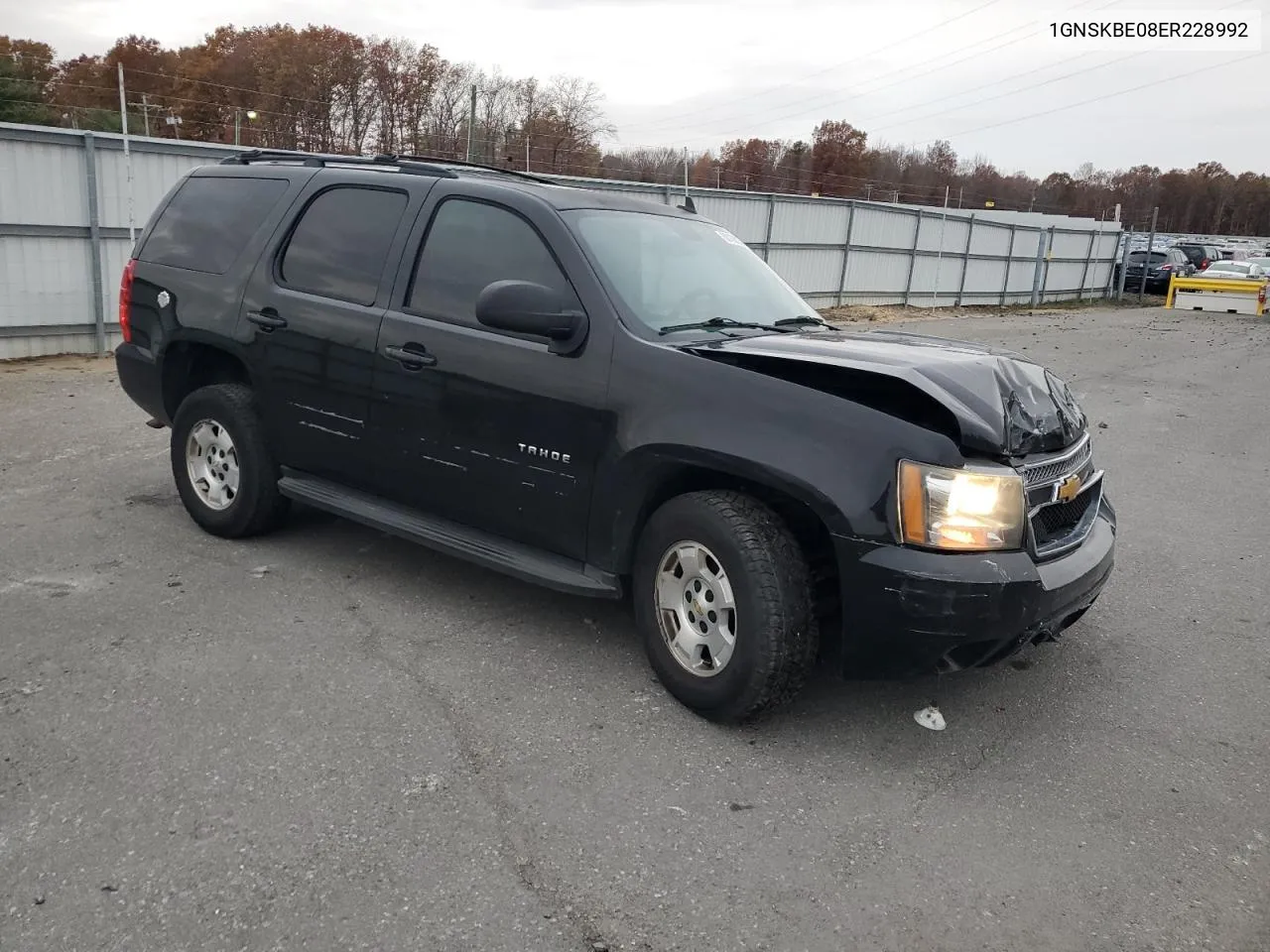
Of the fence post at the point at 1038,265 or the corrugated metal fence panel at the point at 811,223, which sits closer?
the corrugated metal fence panel at the point at 811,223

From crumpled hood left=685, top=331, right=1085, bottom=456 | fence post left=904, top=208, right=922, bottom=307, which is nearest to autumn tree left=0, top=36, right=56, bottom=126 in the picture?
fence post left=904, top=208, right=922, bottom=307

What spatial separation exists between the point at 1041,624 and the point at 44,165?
11769mm

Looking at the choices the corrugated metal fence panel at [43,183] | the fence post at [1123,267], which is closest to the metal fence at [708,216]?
Result: the corrugated metal fence panel at [43,183]

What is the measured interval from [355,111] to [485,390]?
3821 cm

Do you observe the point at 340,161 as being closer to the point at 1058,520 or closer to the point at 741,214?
the point at 1058,520

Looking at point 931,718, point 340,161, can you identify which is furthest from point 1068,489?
point 340,161

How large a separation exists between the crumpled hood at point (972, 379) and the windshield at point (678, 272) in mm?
286

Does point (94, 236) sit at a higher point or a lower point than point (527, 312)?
lower

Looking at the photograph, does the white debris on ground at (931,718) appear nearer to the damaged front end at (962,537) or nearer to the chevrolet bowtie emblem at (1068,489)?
the damaged front end at (962,537)

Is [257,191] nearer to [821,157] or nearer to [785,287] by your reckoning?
[785,287]

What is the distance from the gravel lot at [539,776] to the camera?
262 centimetres

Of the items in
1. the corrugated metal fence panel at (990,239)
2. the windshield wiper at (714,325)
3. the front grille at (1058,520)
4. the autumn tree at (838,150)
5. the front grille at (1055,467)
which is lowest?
the front grille at (1058,520)

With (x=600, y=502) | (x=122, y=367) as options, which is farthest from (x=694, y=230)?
(x=122, y=367)

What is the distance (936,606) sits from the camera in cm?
319
